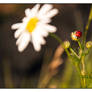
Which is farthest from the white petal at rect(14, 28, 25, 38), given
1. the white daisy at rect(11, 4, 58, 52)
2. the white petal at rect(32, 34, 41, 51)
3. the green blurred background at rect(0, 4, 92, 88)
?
the green blurred background at rect(0, 4, 92, 88)

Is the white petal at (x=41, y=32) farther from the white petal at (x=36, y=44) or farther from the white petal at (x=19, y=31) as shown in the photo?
the white petal at (x=19, y=31)

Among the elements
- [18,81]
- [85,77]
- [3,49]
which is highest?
[85,77]

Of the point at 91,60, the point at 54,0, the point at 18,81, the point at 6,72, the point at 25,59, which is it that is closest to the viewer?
the point at 54,0

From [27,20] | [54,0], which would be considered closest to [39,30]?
[27,20]

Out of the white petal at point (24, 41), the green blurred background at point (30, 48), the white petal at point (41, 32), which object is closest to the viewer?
the white petal at point (41, 32)

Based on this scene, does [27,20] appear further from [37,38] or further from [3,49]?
[3,49]

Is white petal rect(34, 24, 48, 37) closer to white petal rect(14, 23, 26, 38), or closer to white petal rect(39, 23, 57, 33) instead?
white petal rect(39, 23, 57, 33)

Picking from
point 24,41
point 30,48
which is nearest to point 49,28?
point 24,41

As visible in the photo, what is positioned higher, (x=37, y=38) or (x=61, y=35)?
(x=37, y=38)

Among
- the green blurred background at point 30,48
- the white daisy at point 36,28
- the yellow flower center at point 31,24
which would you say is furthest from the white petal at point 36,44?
the green blurred background at point 30,48
